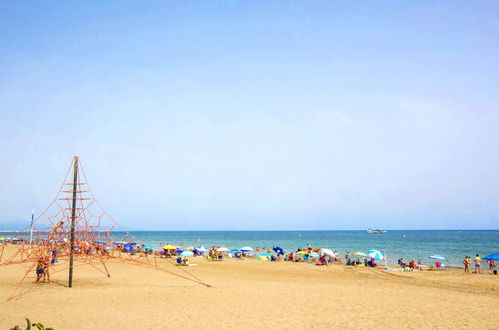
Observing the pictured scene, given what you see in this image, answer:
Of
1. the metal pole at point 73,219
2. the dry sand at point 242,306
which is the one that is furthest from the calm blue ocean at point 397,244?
the metal pole at point 73,219

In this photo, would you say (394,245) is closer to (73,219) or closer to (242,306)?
(242,306)

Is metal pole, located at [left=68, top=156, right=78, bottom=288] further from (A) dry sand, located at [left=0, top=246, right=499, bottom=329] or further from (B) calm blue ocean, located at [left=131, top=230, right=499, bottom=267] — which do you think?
(B) calm blue ocean, located at [left=131, top=230, right=499, bottom=267]

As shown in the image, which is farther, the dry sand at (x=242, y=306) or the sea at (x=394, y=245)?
the sea at (x=394, y=245)

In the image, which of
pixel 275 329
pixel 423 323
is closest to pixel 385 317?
pixel 423 323

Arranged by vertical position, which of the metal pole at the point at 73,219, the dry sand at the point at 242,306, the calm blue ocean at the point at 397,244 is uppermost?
the metal pole at the point at 73,219

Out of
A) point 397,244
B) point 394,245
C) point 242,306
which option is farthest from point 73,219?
point 397,244

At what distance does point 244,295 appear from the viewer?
15.2 m

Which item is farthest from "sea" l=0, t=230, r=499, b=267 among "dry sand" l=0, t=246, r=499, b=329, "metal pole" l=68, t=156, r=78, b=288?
"metal pole" l=68, t=156, r=78, b=288

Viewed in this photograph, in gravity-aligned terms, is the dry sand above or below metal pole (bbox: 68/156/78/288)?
below

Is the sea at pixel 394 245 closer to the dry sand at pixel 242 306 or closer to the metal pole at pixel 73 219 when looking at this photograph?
the dry sand at pixel 242 306

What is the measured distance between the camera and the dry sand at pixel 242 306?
1088cm

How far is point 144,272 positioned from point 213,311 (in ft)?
40.3

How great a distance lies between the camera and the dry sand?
10.9 metres

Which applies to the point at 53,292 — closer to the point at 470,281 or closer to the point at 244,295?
the point at 244,295
